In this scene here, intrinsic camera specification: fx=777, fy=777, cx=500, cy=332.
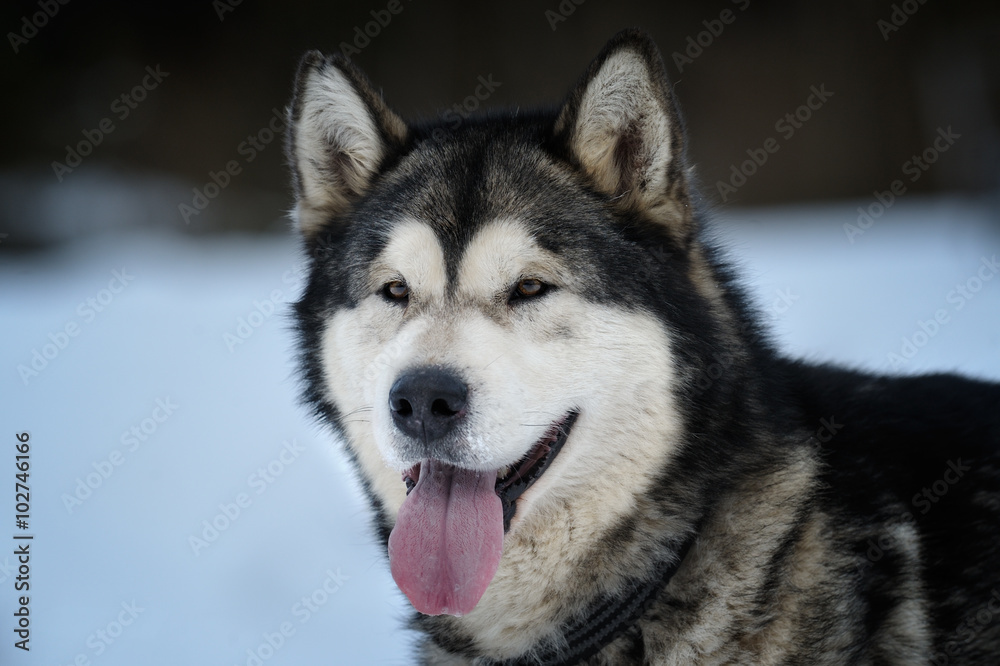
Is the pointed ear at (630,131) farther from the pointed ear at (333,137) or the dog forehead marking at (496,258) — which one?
the pointed ear at (333,137)

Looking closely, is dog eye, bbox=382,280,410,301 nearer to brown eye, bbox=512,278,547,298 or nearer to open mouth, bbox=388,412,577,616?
brown eye, bbox=512,278,547,298

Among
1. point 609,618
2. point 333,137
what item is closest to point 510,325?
point 609,618

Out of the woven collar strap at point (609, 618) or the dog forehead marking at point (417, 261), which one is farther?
the dog forehead marking at point (417, 261)

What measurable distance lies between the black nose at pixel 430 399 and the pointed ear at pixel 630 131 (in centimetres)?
88

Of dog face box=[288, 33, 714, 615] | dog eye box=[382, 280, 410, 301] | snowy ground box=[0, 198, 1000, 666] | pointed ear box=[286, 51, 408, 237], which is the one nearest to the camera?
dog face box=[288, 33, 714, 615]

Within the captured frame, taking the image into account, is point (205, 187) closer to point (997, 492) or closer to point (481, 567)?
point (481, 567)

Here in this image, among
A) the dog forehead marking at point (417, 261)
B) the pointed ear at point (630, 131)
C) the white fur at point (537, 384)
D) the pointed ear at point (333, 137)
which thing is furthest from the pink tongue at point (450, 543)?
the pointed ear at point (333, 137)

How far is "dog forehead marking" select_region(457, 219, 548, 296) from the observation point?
93.1 inches

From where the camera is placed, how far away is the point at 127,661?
3270 millimetres

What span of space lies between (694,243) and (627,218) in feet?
0.79

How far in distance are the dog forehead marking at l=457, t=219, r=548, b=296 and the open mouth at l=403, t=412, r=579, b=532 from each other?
462 millimetres

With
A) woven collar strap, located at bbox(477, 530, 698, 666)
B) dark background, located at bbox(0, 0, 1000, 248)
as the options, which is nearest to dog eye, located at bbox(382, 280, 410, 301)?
woven collar strap, located at bbox(477, 530, 698, 666)

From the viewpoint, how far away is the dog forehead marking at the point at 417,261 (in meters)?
2.42

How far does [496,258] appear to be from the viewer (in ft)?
7.79
